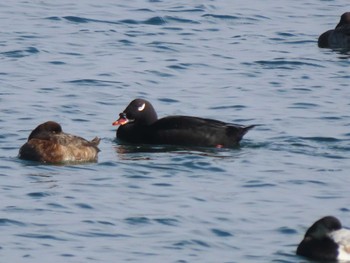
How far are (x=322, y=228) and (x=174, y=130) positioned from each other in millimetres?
5504

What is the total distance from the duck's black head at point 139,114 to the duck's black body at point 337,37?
7615 millimetres

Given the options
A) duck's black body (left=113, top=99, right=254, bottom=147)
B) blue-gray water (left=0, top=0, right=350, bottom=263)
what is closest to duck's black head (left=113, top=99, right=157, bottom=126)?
duck's black body (left=113, top=99, right=254, bottom=147)

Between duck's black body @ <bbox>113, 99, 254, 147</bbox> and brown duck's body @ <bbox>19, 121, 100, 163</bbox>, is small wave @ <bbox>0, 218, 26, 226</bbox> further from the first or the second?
duck's black body @ <bbox>113, 99, 254, 147</bbox>

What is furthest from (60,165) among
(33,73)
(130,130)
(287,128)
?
(33,73)

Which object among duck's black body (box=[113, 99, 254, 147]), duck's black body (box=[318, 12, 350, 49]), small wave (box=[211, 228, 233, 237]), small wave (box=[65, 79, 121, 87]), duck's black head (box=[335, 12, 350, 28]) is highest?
small wave (box=[211, 228, 233, 237])

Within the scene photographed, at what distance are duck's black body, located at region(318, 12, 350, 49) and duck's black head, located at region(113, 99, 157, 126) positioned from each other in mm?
7615

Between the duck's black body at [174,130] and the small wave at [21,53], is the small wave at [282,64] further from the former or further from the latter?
the duck's black body at [174,130]

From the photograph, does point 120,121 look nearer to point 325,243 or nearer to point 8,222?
point 8,222

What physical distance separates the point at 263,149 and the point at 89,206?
12.9 ft

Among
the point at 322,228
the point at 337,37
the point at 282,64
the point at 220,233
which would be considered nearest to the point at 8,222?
the point at 220,233

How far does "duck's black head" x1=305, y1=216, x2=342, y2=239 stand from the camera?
45.9ft

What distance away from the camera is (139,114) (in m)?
19.9

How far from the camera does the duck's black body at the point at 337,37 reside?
26.9 metres

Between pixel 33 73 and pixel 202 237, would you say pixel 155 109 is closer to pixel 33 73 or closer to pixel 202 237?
pixel 33 73
